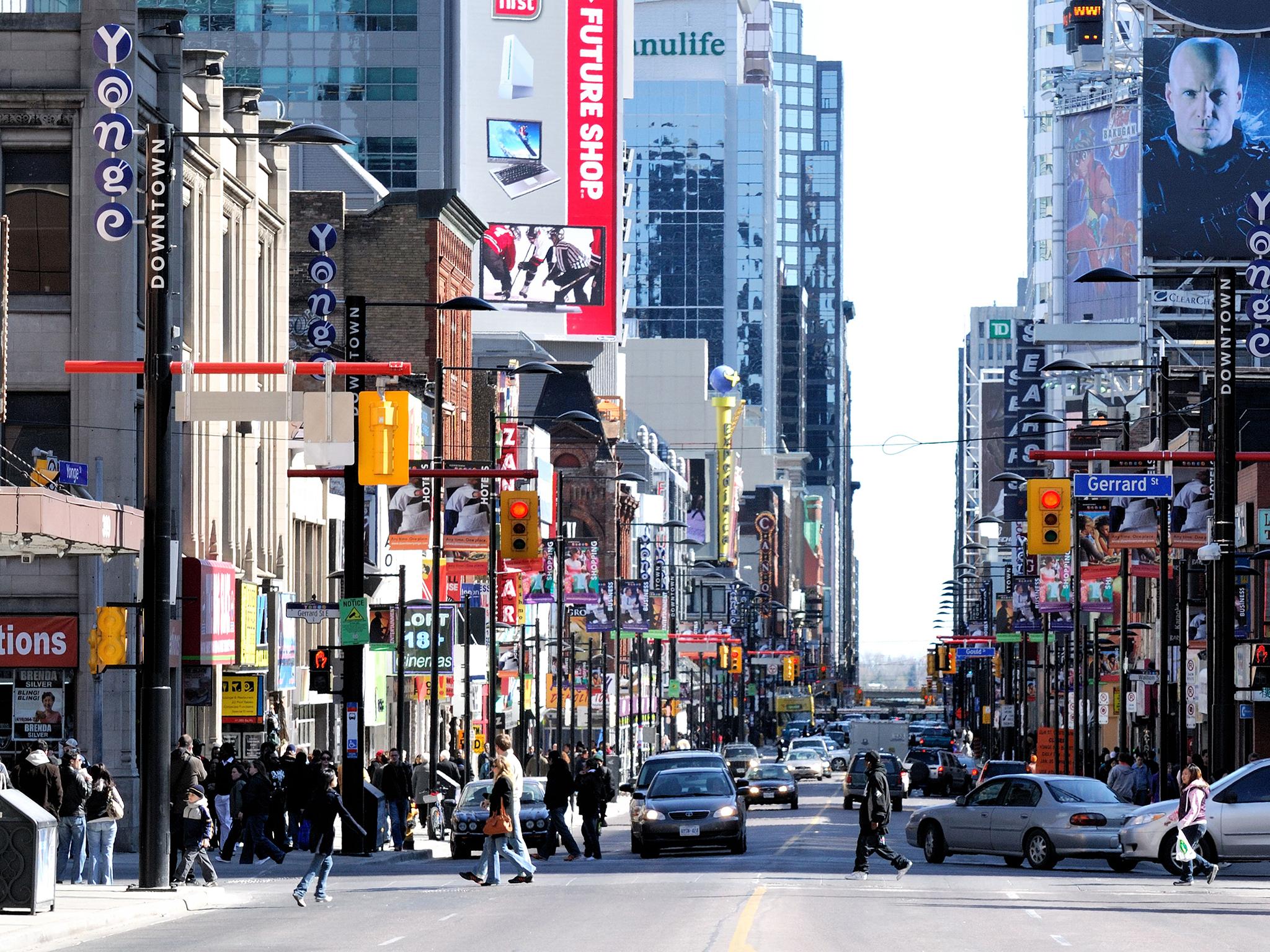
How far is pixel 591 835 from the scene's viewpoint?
119 feet

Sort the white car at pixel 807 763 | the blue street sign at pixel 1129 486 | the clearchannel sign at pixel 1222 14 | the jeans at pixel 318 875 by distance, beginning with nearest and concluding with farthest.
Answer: the jeans at pixel 318 875, the blue street sign at pixel 1129 486, the clearchannel sign at pixel 1222 14, the white car at pixel 807 763

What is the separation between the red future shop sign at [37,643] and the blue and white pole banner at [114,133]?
305 inches

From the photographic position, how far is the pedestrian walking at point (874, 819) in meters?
30.2

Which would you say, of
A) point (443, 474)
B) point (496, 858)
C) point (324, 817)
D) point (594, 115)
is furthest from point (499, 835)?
point (594, 115)

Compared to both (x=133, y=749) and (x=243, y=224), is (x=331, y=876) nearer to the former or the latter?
(x=133, y=749)

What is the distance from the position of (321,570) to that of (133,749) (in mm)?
19399

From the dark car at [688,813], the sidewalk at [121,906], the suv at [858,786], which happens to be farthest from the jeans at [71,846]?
the suv at [858,786]

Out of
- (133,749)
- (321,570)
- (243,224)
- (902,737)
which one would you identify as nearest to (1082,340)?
(902,737)

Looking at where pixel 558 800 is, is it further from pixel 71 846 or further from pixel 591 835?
pixel 71 846

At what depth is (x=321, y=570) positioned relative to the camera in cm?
5828

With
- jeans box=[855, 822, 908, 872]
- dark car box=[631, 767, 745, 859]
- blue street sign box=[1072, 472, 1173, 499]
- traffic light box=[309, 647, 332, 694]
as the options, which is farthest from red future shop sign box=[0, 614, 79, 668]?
blue street sign box=[1072, 472, 1173, 499]

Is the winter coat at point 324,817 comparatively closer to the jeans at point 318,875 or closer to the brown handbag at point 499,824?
the jeans at point 318,875

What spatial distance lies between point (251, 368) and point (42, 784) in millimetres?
5470

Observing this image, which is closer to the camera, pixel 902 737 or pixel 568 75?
pixel 902 737
